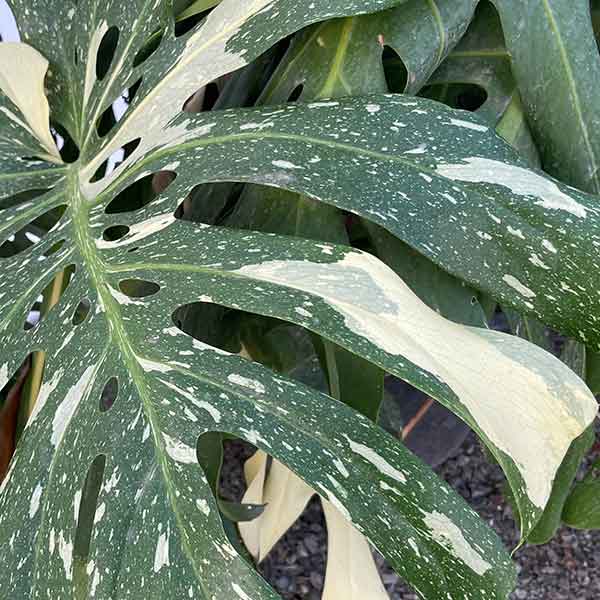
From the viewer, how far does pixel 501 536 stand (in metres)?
1.03

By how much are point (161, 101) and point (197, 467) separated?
270mm

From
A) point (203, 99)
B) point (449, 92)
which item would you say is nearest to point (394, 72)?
point (449, 92)

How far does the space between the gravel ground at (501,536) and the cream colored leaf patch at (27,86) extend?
2.16ft

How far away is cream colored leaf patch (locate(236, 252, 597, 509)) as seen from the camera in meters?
0.38

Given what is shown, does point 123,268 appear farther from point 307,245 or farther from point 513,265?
point 513,265

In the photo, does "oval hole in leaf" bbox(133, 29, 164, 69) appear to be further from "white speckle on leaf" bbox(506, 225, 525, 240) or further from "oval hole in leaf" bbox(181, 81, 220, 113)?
"white speckle on leaf" bbox(506, 225, 525, 240)

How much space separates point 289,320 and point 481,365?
0.11 metres

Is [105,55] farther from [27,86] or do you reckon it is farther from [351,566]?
[351,566]

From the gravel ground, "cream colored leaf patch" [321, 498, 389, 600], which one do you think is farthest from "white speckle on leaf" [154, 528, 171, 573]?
the gravel ground

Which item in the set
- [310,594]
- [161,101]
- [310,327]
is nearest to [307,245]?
[310,327]

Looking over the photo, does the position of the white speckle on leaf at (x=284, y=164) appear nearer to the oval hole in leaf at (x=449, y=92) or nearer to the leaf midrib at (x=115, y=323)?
the leaf midrib at (x=115, y=323)

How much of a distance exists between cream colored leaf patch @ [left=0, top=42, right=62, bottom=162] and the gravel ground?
66 cm

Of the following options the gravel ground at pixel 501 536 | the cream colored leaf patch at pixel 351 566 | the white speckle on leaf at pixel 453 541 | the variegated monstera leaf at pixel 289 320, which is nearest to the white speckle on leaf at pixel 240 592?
the variegated monstera leaf at pixel 289 320

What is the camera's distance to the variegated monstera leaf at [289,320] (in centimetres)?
39
